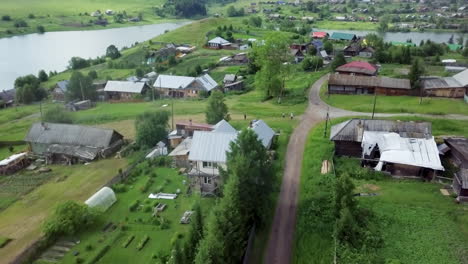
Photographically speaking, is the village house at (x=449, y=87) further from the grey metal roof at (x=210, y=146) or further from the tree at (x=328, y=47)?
the tree at (x=328, y=47)

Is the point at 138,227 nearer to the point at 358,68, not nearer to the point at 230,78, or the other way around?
the point at 230,78

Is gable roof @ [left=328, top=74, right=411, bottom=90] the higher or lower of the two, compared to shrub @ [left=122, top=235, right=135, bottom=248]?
higher

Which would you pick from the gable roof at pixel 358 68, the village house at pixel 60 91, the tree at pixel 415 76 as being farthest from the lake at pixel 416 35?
the village house at pixel 60 91

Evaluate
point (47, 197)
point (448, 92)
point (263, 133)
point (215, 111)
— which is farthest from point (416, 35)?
point (47, 197)

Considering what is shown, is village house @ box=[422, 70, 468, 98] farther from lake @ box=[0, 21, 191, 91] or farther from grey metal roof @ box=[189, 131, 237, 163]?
lake @ box=[0, 21, 191, 91]

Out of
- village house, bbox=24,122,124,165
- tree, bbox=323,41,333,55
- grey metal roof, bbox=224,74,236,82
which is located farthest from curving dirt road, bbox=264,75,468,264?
tree, bbox=323,41,333,55

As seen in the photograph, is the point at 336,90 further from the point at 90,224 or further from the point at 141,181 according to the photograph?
the point at 90,224
